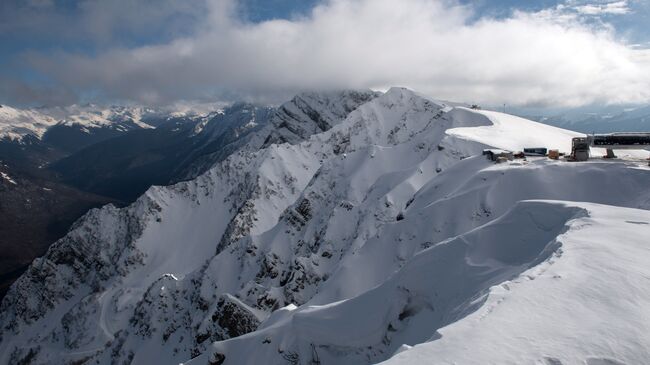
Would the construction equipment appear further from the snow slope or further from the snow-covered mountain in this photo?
the snow slope

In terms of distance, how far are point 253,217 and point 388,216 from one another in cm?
9848

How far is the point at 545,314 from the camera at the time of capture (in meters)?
13.5

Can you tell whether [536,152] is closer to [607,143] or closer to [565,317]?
[607,143]

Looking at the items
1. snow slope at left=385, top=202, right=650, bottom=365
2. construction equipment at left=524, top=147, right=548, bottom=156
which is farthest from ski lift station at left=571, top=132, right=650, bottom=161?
snow slope at left=385, top=202, right=650, bottom=365

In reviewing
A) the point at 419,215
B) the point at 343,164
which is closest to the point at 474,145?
the point at 419,215

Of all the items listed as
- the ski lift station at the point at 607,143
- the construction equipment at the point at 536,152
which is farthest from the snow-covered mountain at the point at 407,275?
the construction equipment at the point at 536,152

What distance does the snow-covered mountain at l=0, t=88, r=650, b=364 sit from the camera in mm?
14086

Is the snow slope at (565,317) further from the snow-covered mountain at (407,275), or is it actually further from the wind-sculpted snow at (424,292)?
the wind-sculpted snow at (424,292)

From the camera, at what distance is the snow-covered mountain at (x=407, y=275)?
14086 millimetres

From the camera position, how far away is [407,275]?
23594 mm

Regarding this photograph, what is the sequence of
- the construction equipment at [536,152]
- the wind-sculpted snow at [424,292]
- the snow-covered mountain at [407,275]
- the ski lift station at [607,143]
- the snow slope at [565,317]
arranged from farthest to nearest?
the construction equipment at [536,152], the ski lift station at [607,143], the wind-sculpted snow at [424,292], the snow-covered mountain at [407,275], the snow slope at [565,317]

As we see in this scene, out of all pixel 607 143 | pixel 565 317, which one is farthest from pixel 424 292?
pixel 607 143

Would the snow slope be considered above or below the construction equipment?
below

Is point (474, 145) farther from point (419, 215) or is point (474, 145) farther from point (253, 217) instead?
point (253, 217)
